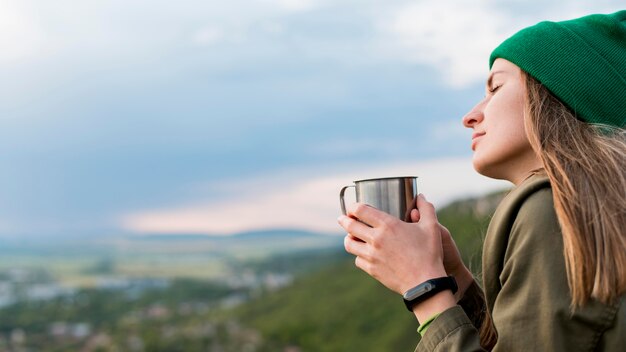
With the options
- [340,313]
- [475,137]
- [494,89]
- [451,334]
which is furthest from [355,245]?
[340,313]

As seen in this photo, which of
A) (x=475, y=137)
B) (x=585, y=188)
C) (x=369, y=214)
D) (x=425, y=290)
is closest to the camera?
(x=585, y=188)

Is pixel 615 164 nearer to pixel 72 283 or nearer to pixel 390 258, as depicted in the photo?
pixel 390 258

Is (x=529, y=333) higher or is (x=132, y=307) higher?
(x=529, y=333)

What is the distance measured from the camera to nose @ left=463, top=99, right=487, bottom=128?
94.4 inches

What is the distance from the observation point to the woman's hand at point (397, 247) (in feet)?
7.20

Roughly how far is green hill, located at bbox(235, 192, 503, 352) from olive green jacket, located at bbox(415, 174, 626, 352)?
2009 inches

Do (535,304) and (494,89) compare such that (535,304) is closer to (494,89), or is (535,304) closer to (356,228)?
(356,228)

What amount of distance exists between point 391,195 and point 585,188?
0.56 meters

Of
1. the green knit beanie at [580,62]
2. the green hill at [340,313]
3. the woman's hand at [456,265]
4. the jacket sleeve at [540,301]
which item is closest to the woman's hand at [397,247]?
the jacket sleeve at [540,301]

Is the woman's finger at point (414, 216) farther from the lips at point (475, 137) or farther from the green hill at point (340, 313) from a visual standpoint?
the green hill at point (340, 313)

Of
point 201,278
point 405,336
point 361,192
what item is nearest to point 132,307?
point 201,278

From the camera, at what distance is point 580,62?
7.66 ft

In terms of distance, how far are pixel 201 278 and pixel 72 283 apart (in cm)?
1660

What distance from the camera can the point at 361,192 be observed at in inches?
92.4
